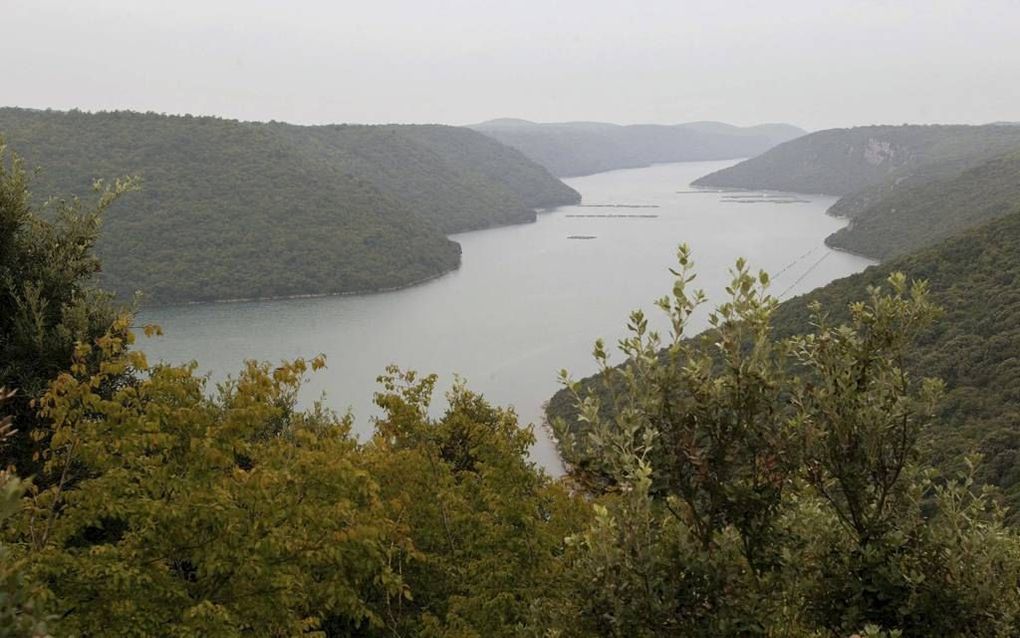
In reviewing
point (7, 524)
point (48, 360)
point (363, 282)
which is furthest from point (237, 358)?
point (7, 524)

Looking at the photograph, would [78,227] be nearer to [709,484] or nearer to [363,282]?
[709,484]

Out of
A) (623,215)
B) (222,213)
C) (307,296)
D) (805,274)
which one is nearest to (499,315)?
(307,296)

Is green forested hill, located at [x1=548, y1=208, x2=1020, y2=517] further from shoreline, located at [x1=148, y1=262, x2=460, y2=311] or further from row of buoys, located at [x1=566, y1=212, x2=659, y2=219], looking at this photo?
row of buoys, located at [x1=566, y1=212, x2=659, y2=219]

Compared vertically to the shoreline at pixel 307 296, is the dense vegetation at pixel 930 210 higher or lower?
higher

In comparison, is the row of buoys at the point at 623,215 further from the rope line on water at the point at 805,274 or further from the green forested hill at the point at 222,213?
the green forested hill at the point at 222,213

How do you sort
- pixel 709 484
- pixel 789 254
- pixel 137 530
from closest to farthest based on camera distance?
pixel 709 484 < pixel 137 530 < pixel 789 254

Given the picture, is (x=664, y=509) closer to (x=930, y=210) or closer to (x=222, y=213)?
(x=222, y=213)

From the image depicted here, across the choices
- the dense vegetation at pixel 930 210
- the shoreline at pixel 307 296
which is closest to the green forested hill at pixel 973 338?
the dense vegetation at pixel 930 210
